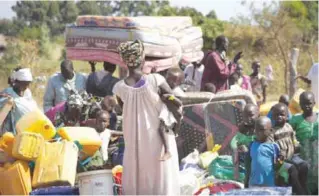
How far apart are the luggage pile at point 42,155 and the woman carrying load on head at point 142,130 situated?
644mm

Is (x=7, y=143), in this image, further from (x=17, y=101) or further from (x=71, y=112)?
(x=71, y=112)

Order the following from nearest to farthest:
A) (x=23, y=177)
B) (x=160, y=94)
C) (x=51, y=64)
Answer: (x=160, y=94) < (x=23, y=177) < (x=51, y=64)

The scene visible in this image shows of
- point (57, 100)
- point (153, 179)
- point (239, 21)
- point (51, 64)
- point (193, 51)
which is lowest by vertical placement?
point (153, 179)

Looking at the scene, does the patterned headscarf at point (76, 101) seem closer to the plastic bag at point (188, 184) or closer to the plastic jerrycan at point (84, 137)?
the plastic jerrycan at point (84, 137)

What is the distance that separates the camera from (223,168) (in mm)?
7613

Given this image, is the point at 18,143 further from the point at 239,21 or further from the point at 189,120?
the point at 239,21

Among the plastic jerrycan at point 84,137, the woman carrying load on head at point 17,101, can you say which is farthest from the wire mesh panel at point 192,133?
the woman carrying load on head at point 17,101

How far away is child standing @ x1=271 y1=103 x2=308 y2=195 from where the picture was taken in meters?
6.98

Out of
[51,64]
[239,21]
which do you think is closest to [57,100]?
[51,64]

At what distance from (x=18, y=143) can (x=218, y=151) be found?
2.33 metres

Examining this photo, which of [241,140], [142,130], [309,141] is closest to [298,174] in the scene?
[309,141]

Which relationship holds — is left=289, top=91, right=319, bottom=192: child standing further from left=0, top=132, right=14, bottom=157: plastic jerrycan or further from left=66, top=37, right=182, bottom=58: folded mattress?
left=66, top=37, right=182, bottom=58: folded mattress

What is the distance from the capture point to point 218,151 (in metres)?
8.11

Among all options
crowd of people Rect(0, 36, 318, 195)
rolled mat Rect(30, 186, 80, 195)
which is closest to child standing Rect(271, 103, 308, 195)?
crowd of people Rect(0, 36, 318, 195)
